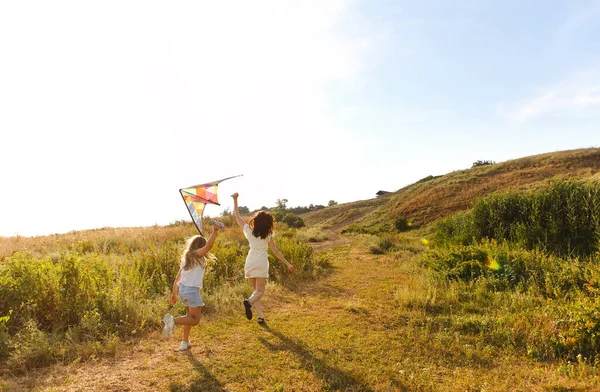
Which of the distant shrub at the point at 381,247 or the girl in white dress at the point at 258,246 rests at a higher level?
the girl in white dress at the point at 258,246

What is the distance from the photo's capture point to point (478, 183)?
126ft

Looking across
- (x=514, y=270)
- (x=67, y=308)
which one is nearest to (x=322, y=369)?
(x=67, y=308)

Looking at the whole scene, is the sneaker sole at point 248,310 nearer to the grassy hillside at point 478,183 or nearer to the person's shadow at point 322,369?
the person's shadow at point 322,369

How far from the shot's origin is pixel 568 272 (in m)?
7.43

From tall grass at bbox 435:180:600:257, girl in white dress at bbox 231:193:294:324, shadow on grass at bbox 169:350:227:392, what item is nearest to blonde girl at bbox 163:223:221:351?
shadow on grass at bbox 169:350:227:392

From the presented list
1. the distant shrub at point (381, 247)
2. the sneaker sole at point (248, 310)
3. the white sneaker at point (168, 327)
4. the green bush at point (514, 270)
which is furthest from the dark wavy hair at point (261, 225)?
the distant shrub at point (381, 247)

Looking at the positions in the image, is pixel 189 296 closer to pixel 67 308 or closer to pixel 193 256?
pixel 193 256

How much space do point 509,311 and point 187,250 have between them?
5762 millimetres

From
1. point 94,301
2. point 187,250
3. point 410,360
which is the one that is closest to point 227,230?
point 94,301

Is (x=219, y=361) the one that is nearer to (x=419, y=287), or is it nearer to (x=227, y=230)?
(x=419, y=287)

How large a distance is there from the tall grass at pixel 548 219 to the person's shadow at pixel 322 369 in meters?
8.87

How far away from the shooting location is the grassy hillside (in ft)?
110

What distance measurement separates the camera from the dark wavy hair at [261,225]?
576 cm

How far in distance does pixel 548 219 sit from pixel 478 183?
1145 inches
